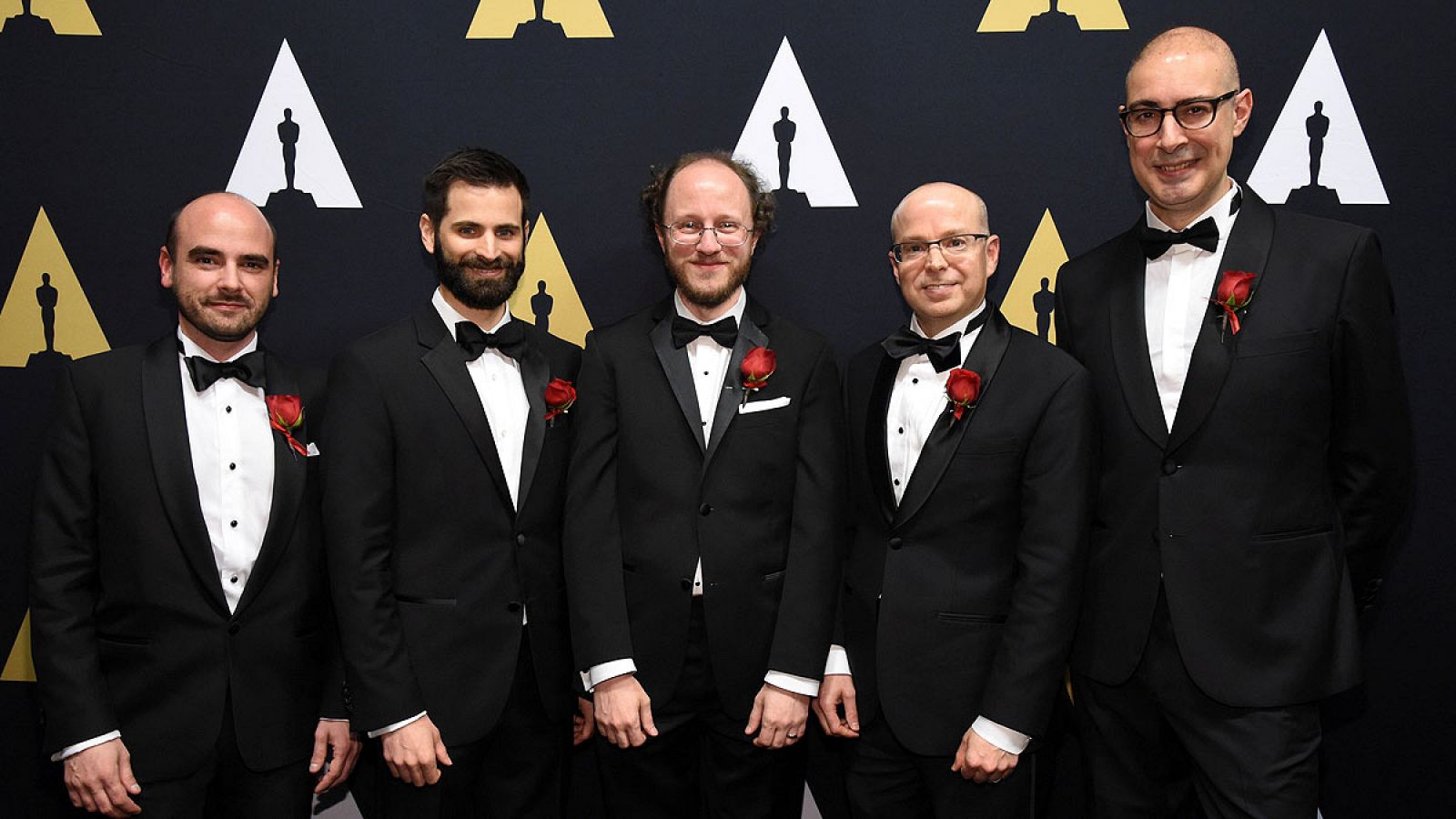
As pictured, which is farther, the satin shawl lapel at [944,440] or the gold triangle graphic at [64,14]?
the gold triangle graphic at [64,14]

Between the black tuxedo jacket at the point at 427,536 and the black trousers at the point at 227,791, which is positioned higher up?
the black tuxedo jacket at the point at 427,536

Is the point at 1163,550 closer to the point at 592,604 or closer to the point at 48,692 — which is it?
the point at 592,604

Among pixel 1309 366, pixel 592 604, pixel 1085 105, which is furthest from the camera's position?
pixel 1085 105

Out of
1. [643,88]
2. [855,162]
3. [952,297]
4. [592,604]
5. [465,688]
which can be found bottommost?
[465,688]

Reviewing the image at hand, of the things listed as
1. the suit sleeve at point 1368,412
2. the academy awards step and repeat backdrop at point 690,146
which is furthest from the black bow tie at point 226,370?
the suit sleeve at point 1368,412

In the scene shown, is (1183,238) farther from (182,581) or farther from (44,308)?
(44,308)

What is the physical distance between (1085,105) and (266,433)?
253 centimetres

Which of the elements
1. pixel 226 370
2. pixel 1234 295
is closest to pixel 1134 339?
pixel 1234 295

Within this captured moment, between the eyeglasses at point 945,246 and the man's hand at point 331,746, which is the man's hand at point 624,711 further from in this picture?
the eyeglasses at point 945,246

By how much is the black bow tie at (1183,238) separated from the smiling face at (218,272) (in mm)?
2195

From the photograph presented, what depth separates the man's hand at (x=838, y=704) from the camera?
2.38 metres

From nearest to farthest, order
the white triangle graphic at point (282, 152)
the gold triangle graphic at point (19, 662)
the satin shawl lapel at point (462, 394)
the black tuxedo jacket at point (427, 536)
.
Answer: the black tuxedo jacket at point (427, 536), the satin shawl lapel at point (462, 394), the white triangle graphic at point (282, 152), the gold triangle graphic at point (19, 662)

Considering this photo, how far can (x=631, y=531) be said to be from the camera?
7.82ft

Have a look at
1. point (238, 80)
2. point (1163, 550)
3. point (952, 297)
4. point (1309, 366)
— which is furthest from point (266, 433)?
point (1309, 366)
